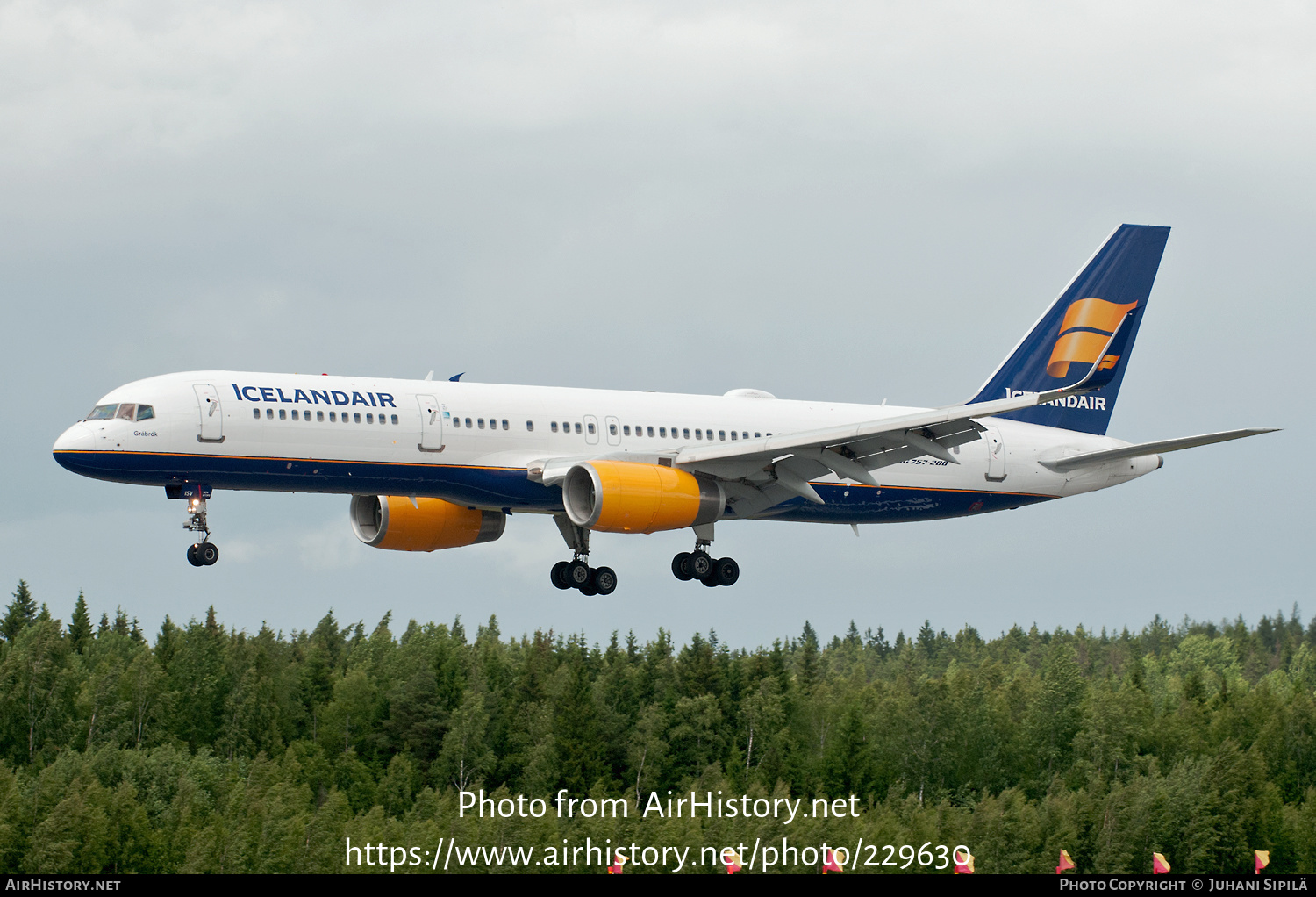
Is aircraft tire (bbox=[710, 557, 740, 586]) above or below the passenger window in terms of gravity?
below

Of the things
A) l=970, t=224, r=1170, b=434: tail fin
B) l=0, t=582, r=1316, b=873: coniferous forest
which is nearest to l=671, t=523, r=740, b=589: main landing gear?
l=970, t=224, r=1170, b=434: tail fin

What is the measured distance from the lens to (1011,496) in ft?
180

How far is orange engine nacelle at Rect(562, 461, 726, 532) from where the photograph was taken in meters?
43.7

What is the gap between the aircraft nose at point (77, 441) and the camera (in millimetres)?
40688

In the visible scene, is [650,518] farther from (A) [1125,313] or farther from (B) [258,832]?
(B) [258,832]

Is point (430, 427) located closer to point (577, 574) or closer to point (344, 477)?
point (344, 477)

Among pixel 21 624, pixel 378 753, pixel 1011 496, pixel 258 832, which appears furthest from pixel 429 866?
pixel 21 624

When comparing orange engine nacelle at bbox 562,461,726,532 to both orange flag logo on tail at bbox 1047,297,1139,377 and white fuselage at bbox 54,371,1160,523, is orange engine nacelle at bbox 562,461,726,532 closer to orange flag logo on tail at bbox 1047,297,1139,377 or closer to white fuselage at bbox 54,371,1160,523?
white fuselage at bbox 54,371,1160,523

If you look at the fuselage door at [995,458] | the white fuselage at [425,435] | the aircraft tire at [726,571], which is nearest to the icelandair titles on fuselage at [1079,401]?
the fuselage door at [995,458]

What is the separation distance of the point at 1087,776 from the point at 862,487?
96.6 m

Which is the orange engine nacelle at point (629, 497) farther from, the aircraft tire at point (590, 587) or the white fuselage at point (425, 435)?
the aircraft tire at point (590, 587)

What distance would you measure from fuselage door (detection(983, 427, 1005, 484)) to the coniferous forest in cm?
6282

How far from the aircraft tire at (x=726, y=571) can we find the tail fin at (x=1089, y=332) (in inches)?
511
